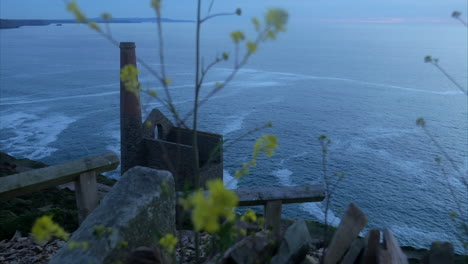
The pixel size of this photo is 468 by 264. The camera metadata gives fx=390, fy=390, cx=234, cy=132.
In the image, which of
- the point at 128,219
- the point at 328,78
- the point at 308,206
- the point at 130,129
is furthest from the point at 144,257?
the point at 328,78

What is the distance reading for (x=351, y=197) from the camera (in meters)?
33.5

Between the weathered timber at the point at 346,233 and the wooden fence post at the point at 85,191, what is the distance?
271 centimetres

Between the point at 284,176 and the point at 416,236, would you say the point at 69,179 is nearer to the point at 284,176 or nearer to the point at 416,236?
the point at 416,236

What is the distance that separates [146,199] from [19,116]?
61.7 metres

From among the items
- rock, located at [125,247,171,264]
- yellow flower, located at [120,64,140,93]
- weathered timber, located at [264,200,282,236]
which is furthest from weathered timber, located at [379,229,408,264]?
yellow flower, located at [120,64,140,93]

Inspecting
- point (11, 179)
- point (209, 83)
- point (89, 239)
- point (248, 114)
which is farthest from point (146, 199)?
point (209, 83)

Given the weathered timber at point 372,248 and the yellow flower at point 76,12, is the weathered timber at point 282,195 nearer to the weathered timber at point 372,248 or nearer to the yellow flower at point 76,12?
the weathered timber at point 372,248

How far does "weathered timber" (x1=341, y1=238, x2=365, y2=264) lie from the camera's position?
2732mm

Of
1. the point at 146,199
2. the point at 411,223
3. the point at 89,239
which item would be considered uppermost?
the point at 146,199

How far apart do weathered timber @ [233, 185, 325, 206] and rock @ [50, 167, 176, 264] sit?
0.79m

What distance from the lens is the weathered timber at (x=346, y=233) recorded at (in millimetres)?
2760

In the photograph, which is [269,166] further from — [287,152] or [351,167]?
[351,167]

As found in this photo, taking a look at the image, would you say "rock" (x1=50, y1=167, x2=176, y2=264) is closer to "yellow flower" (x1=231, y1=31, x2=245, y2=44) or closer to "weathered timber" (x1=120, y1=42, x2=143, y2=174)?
"yellow flower" (x1=231, y1=31, x2=245, y2=44)

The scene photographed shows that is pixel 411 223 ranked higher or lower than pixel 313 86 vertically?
lower
